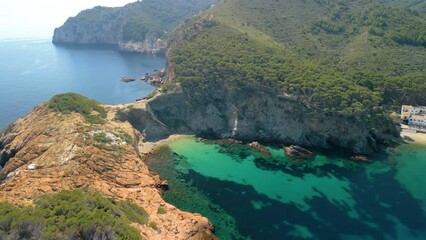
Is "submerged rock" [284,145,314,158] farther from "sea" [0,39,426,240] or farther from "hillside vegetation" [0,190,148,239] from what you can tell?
"hillside vegetation" [0,190,148,239]

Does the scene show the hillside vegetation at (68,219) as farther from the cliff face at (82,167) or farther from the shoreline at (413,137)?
the shoreline at (413,137)

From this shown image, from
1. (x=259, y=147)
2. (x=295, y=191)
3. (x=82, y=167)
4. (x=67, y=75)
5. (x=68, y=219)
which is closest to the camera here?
(x=68, y=219)

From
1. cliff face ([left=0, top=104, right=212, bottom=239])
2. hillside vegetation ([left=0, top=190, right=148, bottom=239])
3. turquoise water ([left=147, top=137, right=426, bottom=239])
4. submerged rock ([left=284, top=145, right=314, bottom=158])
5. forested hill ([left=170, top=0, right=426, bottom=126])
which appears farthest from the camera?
forested hill ([left=170, top=0, right=426, bottom=126])

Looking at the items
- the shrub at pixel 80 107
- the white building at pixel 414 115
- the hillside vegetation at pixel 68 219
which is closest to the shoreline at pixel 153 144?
the shrub at pixel 80 107

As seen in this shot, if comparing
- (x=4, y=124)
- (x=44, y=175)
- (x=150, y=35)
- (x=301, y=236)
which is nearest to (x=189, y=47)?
(x=4, y=124)

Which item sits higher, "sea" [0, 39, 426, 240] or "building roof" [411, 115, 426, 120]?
"building roof" [411, 115, 426, 120]

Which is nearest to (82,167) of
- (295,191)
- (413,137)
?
(295,191)

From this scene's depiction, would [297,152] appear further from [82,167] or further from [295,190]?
[82,167]

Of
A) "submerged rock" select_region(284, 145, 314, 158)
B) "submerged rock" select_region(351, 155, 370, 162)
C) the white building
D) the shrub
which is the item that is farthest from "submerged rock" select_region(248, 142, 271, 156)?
the white building
